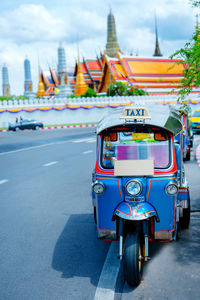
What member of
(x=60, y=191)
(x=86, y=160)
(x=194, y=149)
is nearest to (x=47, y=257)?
(x=60, y=191)

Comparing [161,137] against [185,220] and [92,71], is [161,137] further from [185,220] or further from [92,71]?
[92,71]

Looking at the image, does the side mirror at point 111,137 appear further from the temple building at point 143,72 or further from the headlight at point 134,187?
the temple building at point 143,72

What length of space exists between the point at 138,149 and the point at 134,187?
0.56 m

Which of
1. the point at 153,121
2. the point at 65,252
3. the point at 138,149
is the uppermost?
the point at 153,121

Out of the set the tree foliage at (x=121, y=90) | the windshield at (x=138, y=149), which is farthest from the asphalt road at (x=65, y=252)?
the tree foliage at (x=121, y=90)

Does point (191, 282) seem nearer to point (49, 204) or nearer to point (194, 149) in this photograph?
point (49, 204)

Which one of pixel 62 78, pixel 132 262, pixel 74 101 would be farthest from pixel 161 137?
Answer: pixel 62 78

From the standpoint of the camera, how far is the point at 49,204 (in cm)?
905

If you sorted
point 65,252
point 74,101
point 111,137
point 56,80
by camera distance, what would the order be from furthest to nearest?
point 56,80 → point 74,101 → point 65,252 → point 111,137

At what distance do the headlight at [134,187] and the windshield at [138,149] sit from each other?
376 mm

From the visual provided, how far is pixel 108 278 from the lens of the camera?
504cm

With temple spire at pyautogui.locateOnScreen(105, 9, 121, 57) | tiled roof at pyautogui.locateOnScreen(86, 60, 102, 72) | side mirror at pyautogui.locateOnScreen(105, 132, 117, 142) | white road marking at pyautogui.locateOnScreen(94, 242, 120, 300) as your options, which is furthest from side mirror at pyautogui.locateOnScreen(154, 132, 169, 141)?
temple spire at pyautogui.locateOnScreen(105, 9, 121, 57)

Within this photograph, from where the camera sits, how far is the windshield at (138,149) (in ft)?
17.5

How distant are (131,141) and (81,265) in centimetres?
182
